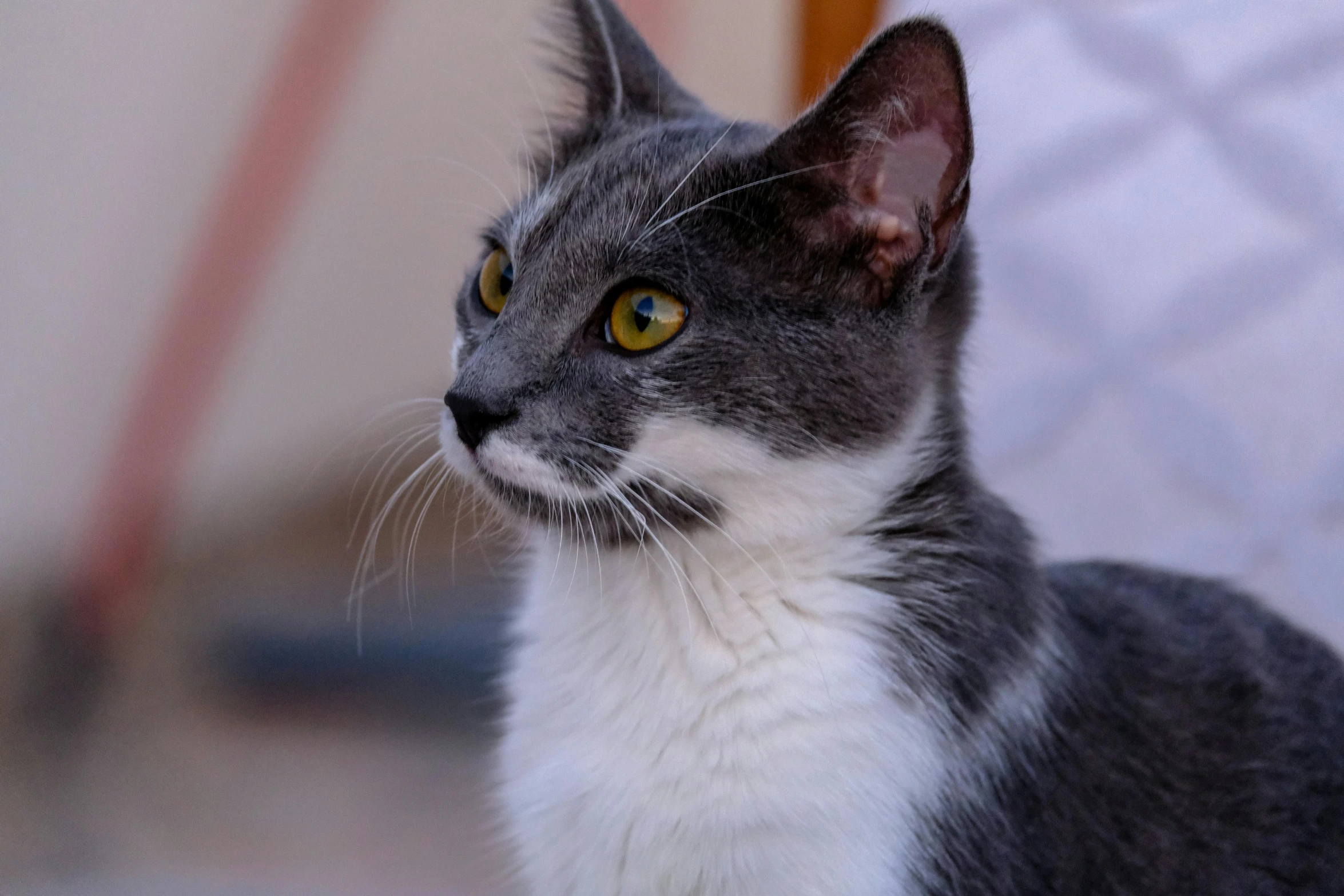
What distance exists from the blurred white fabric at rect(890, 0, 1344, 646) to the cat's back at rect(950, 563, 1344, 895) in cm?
35

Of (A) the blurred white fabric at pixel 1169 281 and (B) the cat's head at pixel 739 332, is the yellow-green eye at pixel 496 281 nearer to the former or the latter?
(B) the cat's head at pixel 739 332

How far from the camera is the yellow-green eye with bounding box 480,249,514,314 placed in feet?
4.02

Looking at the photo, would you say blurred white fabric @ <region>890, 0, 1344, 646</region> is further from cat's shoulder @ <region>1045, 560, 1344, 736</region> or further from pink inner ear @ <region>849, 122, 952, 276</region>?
pink inner ear @ <region>849, 122, 952, 276</region>

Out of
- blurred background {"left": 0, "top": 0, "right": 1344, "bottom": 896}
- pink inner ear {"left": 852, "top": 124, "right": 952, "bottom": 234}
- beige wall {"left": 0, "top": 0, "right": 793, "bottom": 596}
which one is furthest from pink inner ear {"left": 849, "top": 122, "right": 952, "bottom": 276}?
beige wall {"left": 0, "top": 0, "right": 793, "bottom": 596}

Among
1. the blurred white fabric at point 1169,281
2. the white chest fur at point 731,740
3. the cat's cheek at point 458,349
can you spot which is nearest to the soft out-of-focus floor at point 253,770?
the white chest fur at point 731,740

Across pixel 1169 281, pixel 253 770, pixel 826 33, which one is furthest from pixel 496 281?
pixel 826 33

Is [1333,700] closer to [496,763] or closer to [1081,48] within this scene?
[496,763]

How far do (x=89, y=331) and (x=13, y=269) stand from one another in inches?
5.3

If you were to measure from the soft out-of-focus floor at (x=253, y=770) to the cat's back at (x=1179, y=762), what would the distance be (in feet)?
2.15

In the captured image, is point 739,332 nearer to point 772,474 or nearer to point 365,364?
point 772,474

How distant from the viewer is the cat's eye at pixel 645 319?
41.3 inches

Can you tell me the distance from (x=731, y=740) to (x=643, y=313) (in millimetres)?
412

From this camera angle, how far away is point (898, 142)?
39.2 inches

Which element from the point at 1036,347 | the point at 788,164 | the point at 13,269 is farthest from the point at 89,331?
the point at 1036,347
